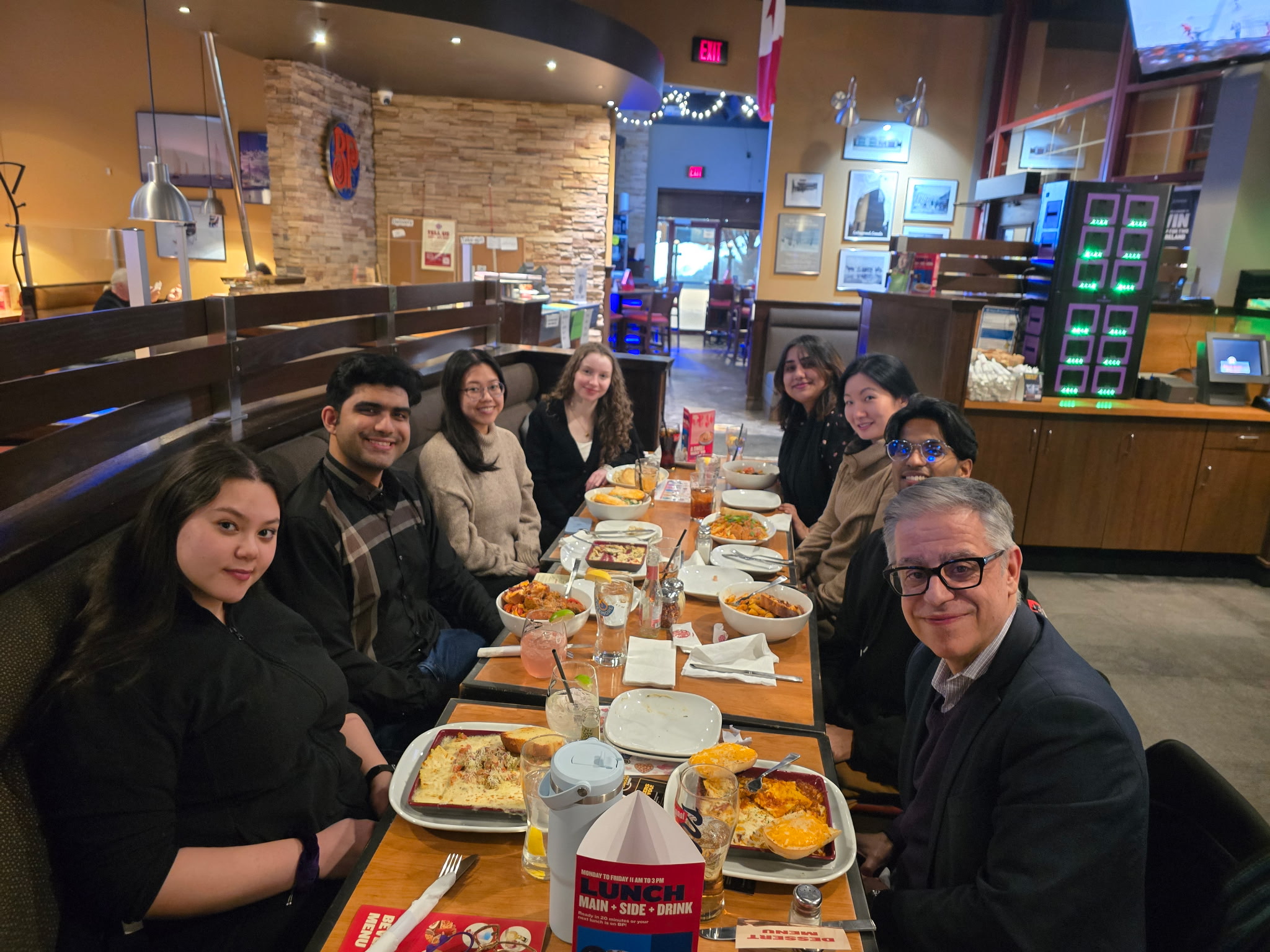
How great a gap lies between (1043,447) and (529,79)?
6.41m

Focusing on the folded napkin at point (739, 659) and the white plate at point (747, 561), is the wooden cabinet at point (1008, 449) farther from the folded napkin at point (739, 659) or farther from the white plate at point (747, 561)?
the folded napkin at point (739, 659)

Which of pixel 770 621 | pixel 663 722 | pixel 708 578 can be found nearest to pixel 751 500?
pixel 708 578

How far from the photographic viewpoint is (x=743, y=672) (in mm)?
1893

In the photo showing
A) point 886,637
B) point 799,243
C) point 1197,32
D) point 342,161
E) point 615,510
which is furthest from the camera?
point 799,243

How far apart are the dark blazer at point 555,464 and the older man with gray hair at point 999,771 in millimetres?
2576

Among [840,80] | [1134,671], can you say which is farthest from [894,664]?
[840,80]

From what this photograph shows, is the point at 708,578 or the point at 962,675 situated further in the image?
the point at 708,578

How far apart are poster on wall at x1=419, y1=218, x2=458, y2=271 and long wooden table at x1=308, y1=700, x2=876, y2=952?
9304mm

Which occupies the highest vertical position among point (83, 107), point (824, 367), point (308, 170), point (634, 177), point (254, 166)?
point (634, 177)

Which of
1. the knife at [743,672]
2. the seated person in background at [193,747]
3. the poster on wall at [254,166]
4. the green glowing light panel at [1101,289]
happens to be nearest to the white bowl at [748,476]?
the knife at [743,672]

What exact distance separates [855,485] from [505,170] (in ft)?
26.5

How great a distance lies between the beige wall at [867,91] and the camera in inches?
356

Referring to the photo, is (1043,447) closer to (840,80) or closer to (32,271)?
(840,80)

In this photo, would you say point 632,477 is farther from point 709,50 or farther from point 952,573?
point 709,50
